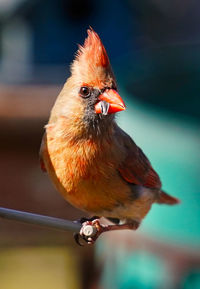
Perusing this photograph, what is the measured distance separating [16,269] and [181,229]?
1.91 meters

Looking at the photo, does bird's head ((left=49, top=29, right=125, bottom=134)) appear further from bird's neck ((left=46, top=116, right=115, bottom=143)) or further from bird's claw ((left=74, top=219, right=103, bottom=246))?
bird's claw ((left=74, top=219, right=103, bottom=246))

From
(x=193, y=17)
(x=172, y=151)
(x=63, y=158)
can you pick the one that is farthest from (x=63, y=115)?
(x=193, y=17)

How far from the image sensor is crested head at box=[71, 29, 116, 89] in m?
2.58

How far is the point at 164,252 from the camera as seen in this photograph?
4.40m

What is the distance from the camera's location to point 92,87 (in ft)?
8.82

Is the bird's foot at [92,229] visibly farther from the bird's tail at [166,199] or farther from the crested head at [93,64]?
the crested head at [93,64]

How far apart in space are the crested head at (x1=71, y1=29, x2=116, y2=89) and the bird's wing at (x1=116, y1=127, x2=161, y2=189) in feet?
1.24

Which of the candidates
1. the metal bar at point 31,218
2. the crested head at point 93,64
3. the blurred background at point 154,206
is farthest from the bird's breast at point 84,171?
the blurred background at point 154,206

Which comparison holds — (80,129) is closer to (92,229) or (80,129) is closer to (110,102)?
(110,102)

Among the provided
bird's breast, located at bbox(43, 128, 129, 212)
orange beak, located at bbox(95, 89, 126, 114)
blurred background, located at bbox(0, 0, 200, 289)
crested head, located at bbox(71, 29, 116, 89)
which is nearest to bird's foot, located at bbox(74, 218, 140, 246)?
bird's breast, located at bbox(43, 128, 129, 212)

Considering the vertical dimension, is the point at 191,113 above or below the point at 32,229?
above

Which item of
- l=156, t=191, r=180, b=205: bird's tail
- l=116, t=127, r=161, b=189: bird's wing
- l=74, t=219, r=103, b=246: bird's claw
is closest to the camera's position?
l=74, t=219, r=103, b=246: bird's claw

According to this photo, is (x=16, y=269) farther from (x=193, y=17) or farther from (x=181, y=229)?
(x=193, y=17)

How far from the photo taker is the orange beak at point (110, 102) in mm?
2570
